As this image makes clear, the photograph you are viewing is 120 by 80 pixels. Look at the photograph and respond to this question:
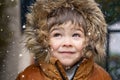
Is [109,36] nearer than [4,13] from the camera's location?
No

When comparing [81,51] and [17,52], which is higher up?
[81,51]

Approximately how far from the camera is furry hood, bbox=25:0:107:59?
4754 millimetres

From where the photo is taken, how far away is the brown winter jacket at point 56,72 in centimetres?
469

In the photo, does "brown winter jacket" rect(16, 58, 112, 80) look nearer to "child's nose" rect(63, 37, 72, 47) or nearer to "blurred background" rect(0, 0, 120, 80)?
"child's nose" rect(63, 37, 72, 47)

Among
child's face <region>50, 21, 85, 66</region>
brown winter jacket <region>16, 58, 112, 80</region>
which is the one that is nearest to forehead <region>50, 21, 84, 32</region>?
child's face <region>50, 21, 85, 66</region>

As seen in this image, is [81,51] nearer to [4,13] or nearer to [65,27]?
[65,27]

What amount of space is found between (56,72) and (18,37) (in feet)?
6.97

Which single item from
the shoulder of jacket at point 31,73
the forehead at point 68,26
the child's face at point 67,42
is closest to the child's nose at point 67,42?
the child's face at point 67,42

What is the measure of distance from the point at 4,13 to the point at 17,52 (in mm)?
564

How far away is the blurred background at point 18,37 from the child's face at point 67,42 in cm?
190

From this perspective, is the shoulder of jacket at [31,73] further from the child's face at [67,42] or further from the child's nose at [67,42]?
the child's nose at [67,42]

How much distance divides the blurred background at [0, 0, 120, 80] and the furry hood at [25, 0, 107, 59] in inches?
67.7

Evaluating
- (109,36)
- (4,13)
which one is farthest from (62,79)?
(109,36)

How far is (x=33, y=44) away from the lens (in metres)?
4.81
